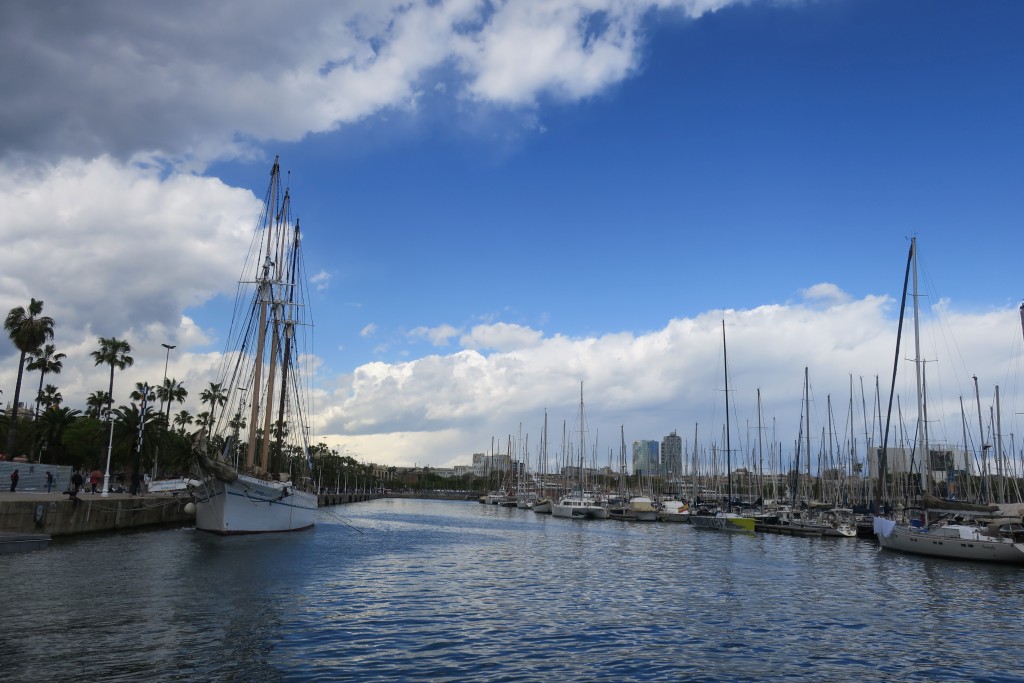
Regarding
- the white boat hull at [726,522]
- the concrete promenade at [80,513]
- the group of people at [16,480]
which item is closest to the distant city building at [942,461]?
the white boat hull at [726,522]

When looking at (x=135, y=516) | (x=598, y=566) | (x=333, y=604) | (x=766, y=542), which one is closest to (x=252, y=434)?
(x=135, y=516)

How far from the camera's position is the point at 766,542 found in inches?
2387

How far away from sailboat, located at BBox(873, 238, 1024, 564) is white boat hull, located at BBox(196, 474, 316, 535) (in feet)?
146

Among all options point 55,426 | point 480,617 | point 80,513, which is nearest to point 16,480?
point 80,513

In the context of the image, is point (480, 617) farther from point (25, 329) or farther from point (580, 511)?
point (580, 511)

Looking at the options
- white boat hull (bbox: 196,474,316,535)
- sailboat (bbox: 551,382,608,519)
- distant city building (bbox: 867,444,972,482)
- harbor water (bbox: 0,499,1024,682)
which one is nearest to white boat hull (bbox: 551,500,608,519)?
sailboat (bbox: 551,382,608,519)

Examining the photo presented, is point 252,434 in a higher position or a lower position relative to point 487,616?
higher

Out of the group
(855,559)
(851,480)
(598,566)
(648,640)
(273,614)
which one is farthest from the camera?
(851,480)

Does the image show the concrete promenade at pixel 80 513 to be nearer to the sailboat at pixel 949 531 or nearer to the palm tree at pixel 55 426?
the palm tree at pixel 55 426

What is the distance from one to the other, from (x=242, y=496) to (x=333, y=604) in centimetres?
2597

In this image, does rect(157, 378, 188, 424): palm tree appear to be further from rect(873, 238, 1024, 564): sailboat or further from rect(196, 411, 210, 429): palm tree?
rect(873, 238, 1024, 564): sailboat

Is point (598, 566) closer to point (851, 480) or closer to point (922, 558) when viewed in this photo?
point (922, 558)

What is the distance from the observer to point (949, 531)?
45.5 metres

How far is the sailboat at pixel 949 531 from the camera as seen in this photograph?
142ft
